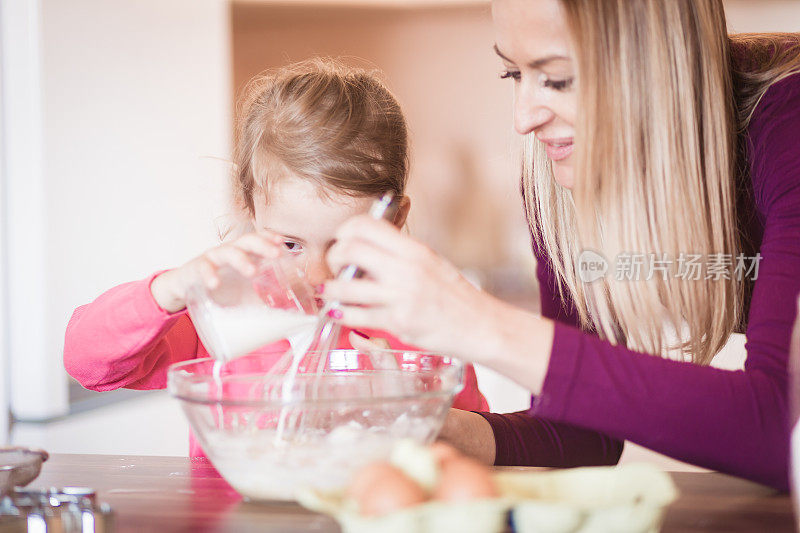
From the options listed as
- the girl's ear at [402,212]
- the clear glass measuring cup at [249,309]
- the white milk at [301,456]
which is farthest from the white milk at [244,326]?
the girl's ear at [402,212]

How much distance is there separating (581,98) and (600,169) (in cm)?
9

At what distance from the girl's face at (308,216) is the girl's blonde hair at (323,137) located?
19 mm

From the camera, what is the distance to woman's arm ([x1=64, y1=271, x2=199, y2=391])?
111 cm

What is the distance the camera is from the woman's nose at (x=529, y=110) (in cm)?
106

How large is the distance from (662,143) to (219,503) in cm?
67

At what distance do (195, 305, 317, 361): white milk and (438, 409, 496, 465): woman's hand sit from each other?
0.79ft

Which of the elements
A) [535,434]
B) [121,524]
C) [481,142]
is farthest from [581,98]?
[481,142]

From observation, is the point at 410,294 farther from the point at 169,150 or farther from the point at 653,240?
the point at 169,150

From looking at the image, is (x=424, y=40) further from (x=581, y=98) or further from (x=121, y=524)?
(x=121, y=524)

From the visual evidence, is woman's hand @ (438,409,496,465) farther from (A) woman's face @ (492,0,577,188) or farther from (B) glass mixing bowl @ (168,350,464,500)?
(A) woman's face @ (492,0,577,188)

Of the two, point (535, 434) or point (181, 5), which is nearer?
point (535, 434)

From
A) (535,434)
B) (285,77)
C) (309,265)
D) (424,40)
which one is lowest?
(535,434)

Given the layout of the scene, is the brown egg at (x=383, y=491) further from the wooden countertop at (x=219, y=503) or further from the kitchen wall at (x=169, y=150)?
the kitchen wall at (x=169, y=150)

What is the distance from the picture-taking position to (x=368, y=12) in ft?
13.2
